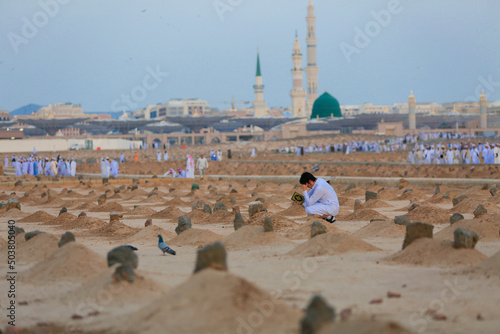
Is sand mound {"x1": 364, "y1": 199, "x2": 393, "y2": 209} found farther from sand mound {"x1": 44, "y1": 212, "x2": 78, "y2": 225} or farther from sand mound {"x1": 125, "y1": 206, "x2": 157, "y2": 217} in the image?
sand mound {"x1": 44, "y1": 212, "x2": 78, "y2": 225}

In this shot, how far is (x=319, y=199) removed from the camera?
10.2m

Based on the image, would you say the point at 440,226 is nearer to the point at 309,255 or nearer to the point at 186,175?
the point at 309,255

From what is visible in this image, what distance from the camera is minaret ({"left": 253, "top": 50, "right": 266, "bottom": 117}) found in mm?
127188

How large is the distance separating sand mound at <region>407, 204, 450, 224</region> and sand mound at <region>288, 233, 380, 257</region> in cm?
317

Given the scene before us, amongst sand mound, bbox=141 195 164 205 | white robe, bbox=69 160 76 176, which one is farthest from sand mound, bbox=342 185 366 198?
white robe, bbox=69 160 76 176

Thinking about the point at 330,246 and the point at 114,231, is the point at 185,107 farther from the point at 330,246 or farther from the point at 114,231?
the point at 330,246

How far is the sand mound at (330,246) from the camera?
720cm

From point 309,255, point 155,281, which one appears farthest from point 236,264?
point 155,281

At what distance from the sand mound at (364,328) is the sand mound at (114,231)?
6936 millimetres

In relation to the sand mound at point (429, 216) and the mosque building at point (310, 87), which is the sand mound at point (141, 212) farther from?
the mosque building at point (310, 87)

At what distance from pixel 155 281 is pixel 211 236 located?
11.4 ft

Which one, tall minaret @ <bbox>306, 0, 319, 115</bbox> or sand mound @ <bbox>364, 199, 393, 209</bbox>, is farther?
tall minaret @ <bbox>306, 0, 319, 115</bbox>

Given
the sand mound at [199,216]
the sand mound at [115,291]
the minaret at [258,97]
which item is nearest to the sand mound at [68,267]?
the sand mound at [115,291]

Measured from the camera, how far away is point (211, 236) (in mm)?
9078
